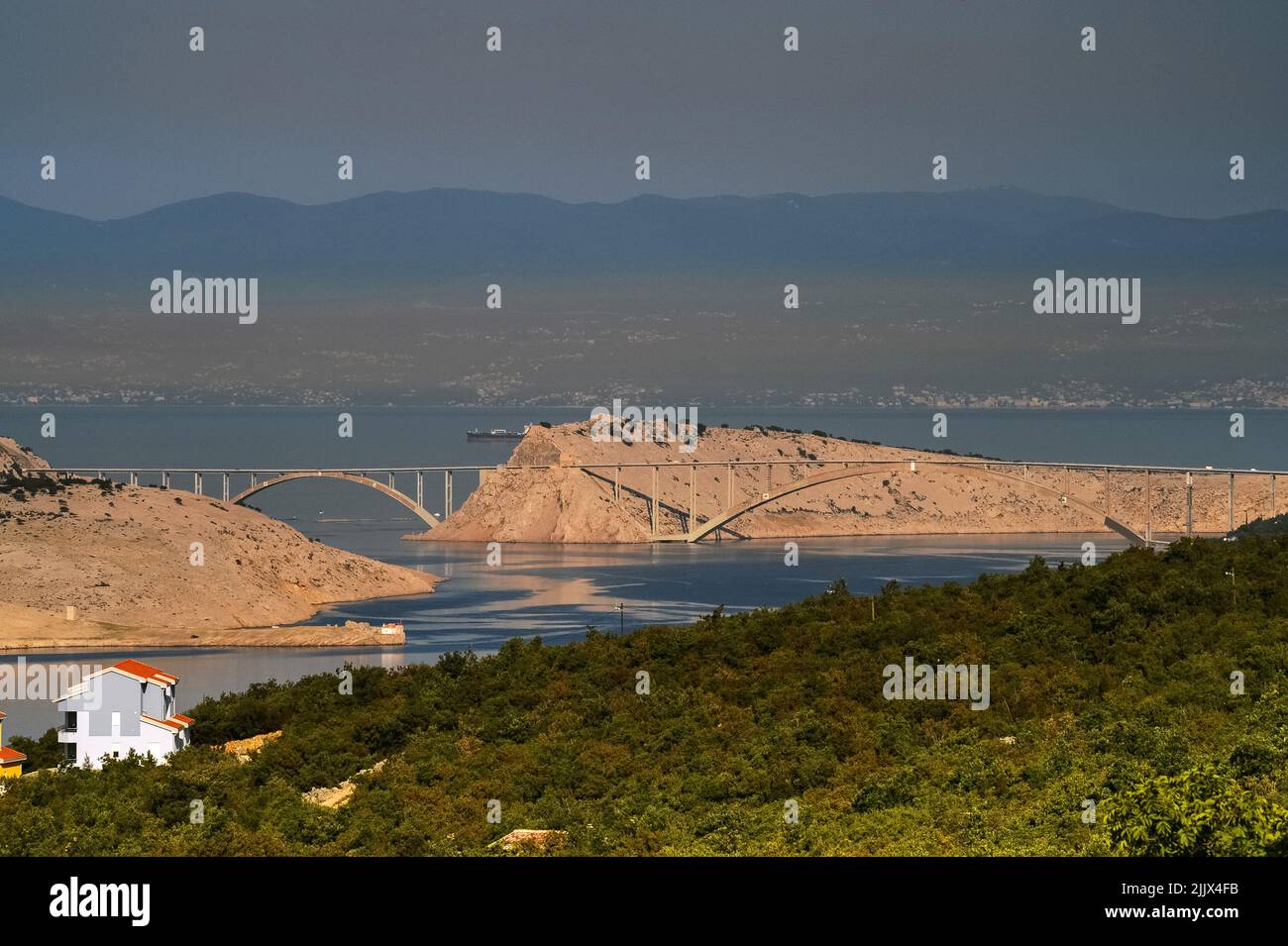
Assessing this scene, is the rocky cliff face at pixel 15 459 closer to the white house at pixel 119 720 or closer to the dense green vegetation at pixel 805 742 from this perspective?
the white house at pixel 119 720

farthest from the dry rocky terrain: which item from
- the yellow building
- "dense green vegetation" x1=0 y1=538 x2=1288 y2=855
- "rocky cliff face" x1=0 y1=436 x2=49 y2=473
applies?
the yellow building

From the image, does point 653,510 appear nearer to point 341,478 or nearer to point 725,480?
point 725,480

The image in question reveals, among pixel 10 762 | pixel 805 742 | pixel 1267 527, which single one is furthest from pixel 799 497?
pixel 805 742

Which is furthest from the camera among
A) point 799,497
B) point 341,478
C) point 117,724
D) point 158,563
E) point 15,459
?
point 799,497

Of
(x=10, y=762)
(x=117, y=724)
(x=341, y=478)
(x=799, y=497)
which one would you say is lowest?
(x=10, y=762)
